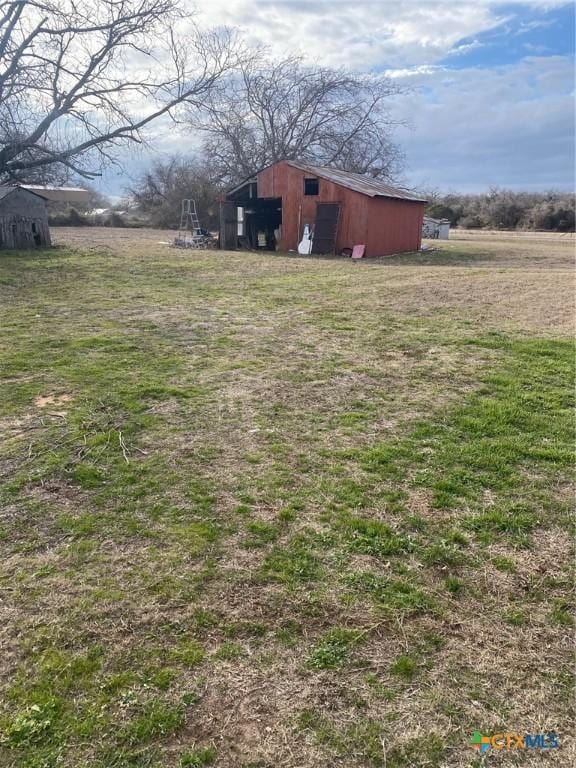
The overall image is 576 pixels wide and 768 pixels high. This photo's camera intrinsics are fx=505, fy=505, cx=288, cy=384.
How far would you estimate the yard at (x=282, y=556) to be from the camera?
1.71m

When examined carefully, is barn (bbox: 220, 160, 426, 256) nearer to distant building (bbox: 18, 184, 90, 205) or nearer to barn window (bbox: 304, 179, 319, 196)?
barn window (bbox: 304, 179, 319, 196)

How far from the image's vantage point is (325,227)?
1845cm

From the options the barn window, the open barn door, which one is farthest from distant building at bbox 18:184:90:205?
the barn window

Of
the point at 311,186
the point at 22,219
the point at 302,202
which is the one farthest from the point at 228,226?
the point at 22,219

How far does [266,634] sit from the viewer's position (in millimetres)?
2062

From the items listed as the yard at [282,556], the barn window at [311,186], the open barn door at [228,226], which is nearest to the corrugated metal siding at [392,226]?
the barn window at [311,186]

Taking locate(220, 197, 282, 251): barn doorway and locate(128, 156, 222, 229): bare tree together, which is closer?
locate(220, 197, 282, 251): barn doorway

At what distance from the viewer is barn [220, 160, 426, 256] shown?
58.5 feet

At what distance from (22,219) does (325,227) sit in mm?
10356

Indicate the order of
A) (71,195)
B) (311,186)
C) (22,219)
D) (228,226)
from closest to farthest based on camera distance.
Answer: (22,219) → (311,186) → (228,226) → (71,195)

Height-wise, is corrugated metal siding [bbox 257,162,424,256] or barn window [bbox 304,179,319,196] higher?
barn window [bbox 304,179,319,196]

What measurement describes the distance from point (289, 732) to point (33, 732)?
2.75 ft

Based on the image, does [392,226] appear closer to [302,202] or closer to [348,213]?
[348,213]

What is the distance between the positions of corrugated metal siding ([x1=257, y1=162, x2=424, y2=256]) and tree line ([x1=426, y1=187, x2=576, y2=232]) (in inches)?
883
